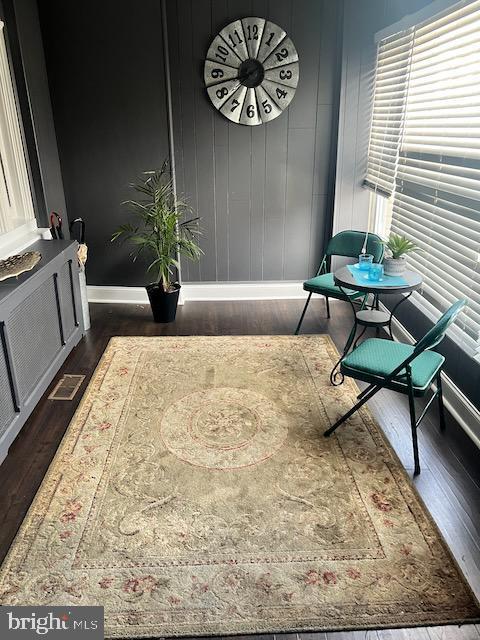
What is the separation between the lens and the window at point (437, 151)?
2.72 meters

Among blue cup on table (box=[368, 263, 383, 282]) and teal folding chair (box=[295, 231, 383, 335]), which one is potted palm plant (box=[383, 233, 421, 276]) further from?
teal folding chair (box=[295, 231, 383, 335])

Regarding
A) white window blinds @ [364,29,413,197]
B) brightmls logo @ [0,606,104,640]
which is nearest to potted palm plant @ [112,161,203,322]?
white window blinds @ [364,29,413,197]

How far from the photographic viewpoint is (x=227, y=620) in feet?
5.83

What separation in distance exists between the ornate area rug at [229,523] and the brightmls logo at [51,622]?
4cm

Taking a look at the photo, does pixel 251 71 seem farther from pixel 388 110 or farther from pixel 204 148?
pixel 388 110

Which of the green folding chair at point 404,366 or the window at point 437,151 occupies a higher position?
the window at point 437,151

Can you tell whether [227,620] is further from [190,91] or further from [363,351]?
[190,91]

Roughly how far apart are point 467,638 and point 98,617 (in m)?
1.28

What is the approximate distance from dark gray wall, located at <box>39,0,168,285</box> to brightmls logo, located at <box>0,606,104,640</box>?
334 cm

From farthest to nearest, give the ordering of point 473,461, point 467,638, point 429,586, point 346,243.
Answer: point 346,243 → point 473,461 → point 429,586 → point 467,638

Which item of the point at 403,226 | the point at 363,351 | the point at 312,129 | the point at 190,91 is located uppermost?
the point at 190,91

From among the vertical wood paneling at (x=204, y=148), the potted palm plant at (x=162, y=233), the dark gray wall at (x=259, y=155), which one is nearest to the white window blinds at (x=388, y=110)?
the dark gray wall at (x=259, y=155)

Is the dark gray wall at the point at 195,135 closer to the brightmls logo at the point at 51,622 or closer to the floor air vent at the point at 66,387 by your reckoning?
the floor air vent at the point at 66,387

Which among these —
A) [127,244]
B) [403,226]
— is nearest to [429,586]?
[403,226]
